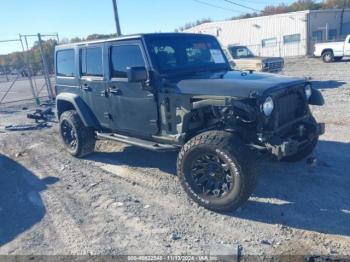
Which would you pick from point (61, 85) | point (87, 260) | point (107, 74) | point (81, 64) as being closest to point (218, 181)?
point (87, 260)

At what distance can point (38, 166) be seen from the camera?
21.2ft

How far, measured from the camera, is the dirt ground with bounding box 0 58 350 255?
11.9 ft

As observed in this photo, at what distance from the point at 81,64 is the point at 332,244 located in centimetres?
486

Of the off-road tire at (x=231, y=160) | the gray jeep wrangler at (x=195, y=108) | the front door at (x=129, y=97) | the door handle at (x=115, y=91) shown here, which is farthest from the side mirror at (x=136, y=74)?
the off-road tire at (x=231, y=160)

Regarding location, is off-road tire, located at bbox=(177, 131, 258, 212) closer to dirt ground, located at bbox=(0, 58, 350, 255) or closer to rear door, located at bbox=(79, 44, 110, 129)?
dirt ground, located at bbox=(0, 58, 350, 255)

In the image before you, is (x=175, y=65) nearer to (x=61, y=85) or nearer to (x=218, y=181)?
(x=218, y=181)

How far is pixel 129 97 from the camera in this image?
Answer: 17.1 ft

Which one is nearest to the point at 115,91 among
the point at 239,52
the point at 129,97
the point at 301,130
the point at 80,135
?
the point at 129,97

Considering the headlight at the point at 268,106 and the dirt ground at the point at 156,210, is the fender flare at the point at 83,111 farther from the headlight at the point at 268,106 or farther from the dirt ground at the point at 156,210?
the headlight at the point at 268,106

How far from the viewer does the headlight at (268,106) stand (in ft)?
13.1

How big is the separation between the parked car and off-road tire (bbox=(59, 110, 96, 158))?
7.80 meters

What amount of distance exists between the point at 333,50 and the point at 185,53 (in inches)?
847

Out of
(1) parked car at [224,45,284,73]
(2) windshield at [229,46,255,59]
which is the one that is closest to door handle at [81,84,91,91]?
(1) parked car at [224,45,284,73]

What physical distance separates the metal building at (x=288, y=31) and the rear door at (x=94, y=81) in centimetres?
2974
